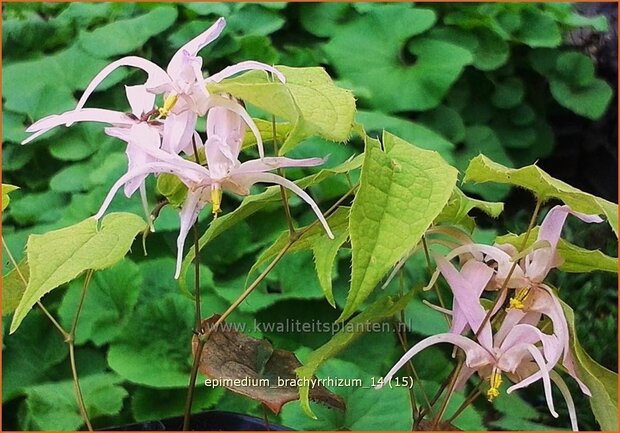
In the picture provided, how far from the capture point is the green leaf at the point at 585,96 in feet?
3.09

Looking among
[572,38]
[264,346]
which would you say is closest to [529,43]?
[572,38]

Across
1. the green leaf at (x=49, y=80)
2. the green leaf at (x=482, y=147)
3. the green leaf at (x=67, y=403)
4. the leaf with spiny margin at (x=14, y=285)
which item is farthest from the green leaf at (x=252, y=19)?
the leaf with spiny margin at (x=14, y=285)

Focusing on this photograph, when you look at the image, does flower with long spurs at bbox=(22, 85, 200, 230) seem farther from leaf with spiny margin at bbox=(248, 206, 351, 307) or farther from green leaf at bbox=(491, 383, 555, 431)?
green leaf at bbox=(491, 383, 555, 431)

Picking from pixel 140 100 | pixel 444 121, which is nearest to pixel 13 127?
pixel 444 121

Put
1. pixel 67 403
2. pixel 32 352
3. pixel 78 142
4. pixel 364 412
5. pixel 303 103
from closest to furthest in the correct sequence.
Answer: pixel 303 103 → pixel 364 412 → pixel 67 403 → pixel 32 352 → pixel 78 142

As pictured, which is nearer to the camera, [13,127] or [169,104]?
[169,104]

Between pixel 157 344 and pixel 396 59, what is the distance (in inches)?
18.8

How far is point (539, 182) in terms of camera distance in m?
0.25

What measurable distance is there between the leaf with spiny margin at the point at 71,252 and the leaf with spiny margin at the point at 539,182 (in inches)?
4.7

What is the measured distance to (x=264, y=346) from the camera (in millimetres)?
303

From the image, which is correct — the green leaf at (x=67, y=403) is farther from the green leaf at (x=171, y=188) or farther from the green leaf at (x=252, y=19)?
the green leaf at (x=252, y=19)

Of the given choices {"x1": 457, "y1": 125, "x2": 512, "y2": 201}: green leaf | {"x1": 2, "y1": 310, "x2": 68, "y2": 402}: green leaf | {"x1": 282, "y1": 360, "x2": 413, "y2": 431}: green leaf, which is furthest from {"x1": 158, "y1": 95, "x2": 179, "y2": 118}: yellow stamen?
{"x1": 457, "y1": 125, "x2": 512, "y2": 201}: green leaf

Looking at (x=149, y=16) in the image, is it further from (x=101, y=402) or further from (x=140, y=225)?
(x=140, y=225)

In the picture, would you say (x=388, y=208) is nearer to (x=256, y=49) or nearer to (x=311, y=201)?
(x=311, y=201)
